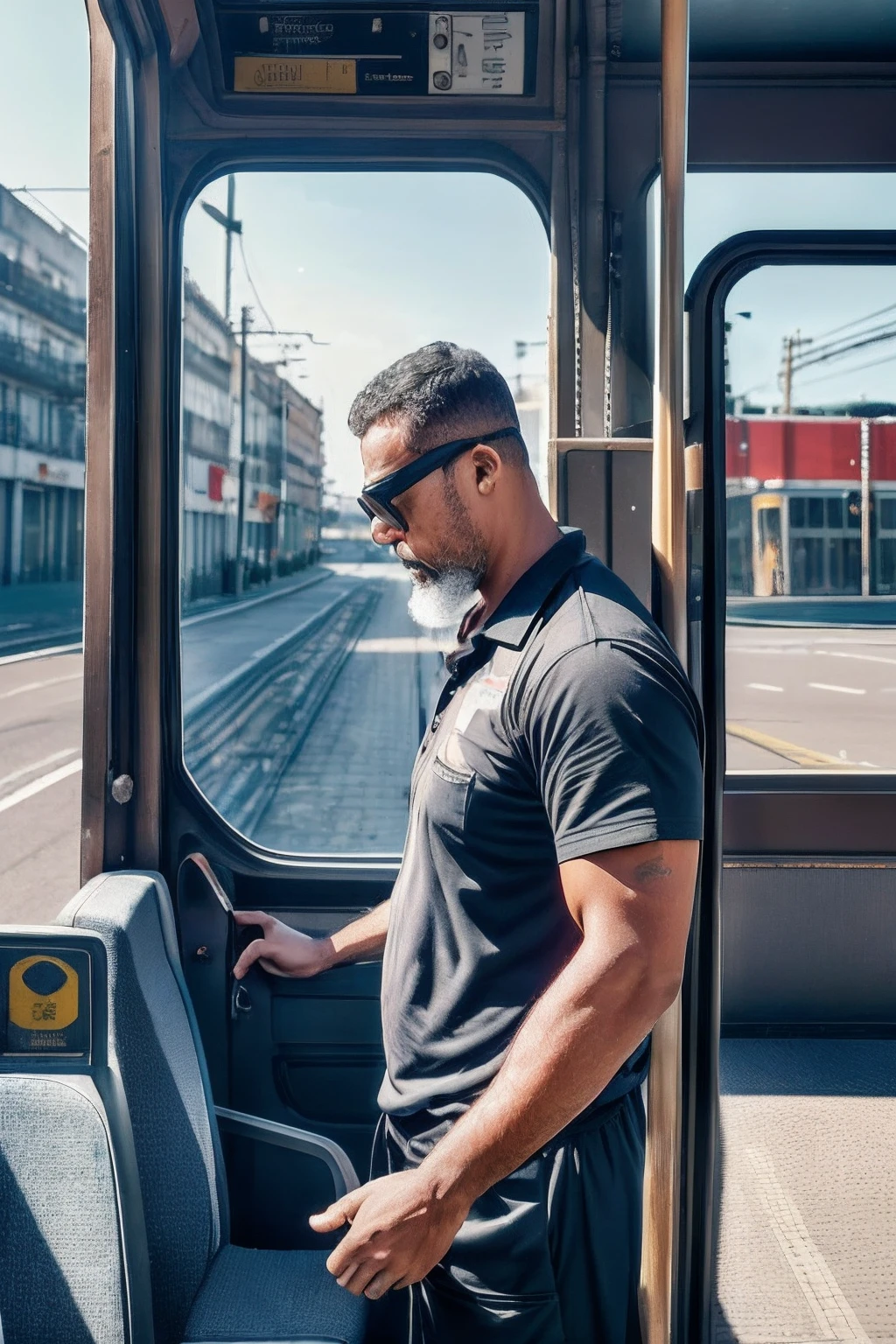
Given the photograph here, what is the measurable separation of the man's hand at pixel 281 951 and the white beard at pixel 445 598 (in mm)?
721

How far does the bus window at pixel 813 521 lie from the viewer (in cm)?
267

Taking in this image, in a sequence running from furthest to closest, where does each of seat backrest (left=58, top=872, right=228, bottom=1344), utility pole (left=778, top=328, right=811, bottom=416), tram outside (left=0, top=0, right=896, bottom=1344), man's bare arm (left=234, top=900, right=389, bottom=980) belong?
utility pole (left=778, top=328, right=811, bottom=416)
man's bare arm (left=234, top=900, right=389, bottom=980)
seat backrest (left=58, top=872, right=228, bottom=1344)
tram outside (left=0, top=0, right=896, bottom=1344)

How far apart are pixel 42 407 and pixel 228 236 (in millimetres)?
509

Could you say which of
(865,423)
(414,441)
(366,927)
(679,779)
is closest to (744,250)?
(414,441)

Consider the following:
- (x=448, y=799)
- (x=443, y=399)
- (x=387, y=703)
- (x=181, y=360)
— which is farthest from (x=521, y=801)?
(x=387, y=703)

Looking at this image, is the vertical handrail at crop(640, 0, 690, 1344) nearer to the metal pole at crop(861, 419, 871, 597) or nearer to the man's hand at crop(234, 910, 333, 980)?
the man's hand at crop(234, 910, 333, 980)

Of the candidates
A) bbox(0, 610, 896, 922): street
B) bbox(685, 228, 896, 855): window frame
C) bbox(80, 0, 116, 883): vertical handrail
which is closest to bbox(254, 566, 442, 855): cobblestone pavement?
bbox(0, 610, 896, 922): street

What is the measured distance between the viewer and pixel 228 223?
207 centimetres

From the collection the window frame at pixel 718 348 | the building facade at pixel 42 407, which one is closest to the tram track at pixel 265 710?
the building facade at pixel 42 407

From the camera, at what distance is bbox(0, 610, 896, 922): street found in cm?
221

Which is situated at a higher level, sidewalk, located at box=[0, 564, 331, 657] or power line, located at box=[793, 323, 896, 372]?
power line, located at box=[793, 323, 896, 372]

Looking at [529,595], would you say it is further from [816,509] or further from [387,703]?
[816,509]

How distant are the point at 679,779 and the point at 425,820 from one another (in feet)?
1.09

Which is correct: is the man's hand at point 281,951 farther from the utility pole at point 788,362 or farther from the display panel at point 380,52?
the utility pole at point 788,362
